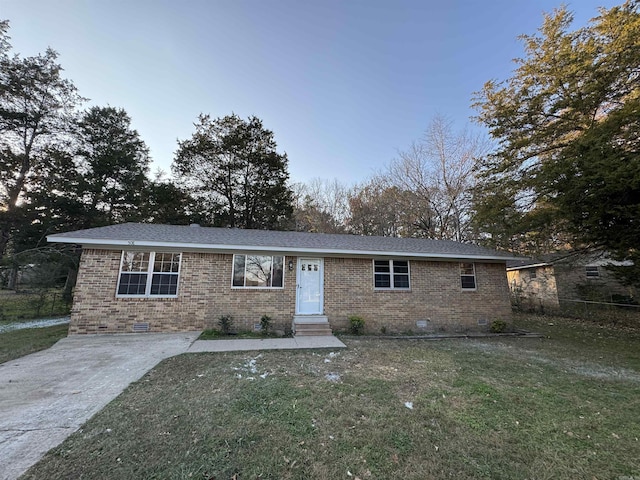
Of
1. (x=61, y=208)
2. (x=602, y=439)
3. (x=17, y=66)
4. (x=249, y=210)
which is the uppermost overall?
(x=17, y=66)

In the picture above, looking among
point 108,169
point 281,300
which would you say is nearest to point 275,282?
point 281,300

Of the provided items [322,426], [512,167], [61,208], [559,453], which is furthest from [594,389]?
[61,208]

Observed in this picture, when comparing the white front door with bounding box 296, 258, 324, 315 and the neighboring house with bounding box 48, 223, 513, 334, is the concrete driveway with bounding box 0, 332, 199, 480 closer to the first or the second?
the neighboring house with bounding box 48, 223, 513, 334

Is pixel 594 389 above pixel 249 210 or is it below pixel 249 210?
below

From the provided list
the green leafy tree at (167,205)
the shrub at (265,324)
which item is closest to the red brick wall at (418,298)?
the shrub at (265,324)

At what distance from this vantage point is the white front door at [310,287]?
8914mm

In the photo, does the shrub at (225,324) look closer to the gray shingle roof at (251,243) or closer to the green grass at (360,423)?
the gray shingle roof at (251,243)

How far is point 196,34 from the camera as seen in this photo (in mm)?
9867

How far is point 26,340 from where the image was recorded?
24.0 feet

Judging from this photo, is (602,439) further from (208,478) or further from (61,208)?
(61,208)

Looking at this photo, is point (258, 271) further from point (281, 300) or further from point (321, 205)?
point (321, 205)

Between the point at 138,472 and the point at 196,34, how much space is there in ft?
41.7

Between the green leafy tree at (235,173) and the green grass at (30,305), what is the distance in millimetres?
9736

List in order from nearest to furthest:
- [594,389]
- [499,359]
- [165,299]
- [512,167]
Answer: [594,389], [499,359], [165,299], [512,167]
